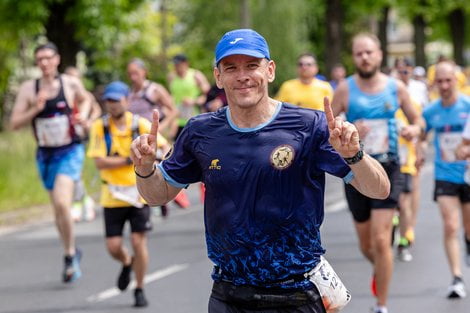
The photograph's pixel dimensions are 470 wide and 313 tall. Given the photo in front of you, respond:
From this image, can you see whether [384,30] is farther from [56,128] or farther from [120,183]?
[120,183]

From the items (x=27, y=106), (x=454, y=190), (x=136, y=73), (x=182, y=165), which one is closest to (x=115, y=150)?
(x=27, y=106)

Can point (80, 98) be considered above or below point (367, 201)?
above

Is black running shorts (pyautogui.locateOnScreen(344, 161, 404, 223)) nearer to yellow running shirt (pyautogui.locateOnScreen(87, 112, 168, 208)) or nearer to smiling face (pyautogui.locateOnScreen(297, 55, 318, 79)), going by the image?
yellow running shirt (pyautogui.locateOnScreen(87, 112, 168, 208))

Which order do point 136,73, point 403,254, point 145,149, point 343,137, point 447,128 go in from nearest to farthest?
point 343,137 < point 145,149 < point 447,128 < point 403,254 < point 136,73

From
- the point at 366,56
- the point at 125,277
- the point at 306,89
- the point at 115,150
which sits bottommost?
the point at 125,277

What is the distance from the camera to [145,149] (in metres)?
4.95

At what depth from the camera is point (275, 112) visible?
5043 millimetres

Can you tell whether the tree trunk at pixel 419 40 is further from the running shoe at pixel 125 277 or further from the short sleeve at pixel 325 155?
the short sleeve at pixel 325 155

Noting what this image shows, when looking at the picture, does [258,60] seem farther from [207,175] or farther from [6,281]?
[6,281]

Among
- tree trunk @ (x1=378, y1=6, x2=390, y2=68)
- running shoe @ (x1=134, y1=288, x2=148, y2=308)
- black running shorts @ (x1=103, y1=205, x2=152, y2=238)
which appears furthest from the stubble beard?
tree trunk @ (x1=378, y1=6, x2=390, y2=68)

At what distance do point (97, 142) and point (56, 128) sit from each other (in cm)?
144

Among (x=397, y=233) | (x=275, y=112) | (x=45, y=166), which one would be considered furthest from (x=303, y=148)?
(x=397, y=233)

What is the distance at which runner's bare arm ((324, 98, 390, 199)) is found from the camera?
4629mm

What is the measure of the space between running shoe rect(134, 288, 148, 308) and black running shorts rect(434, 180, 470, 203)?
268 centimetres
